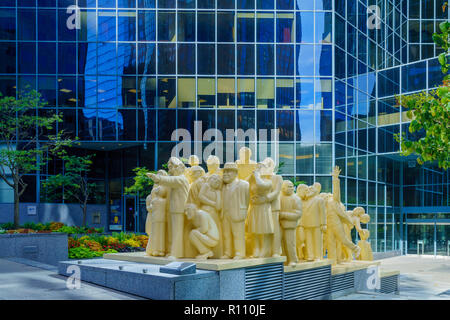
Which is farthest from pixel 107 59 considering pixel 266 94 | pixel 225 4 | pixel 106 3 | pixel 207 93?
pixel 266 94

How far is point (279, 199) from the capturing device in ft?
36.3

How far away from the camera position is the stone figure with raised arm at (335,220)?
519 inches

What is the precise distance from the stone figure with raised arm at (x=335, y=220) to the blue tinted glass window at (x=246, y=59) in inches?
643

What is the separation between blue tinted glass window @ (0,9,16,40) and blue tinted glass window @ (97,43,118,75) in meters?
5.35

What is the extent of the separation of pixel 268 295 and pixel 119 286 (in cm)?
299

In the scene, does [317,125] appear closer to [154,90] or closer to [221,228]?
[154,90]

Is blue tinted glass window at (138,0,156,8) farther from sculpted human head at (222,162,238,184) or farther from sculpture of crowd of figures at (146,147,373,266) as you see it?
sculpted human head at (222,162,238,184)

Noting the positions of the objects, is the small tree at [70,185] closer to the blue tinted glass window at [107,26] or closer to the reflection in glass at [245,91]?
the blue tinted glass window at [107,26]

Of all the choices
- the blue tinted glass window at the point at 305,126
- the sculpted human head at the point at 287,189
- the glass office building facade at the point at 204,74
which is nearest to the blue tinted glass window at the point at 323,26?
the glass office building facade at the point at 204,74

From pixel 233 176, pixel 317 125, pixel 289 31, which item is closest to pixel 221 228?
pixel 233 176

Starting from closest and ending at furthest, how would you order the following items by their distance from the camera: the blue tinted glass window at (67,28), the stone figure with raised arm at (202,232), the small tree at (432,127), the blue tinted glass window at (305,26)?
1. the small tree at (432,127)
2. the stone figure with raised arm at (202,232)
3. the blue tinted glass window at (305,26)
4. the blue tinted glass window at (67,28)

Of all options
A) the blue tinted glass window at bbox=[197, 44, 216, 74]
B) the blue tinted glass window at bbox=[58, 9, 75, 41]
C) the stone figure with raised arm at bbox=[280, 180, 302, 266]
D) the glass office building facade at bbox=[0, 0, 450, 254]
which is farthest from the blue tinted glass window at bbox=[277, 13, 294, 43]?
the stone figure with raised arm at bbox=[280, 180, 302, 266]

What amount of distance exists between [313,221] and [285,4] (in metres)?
19.6

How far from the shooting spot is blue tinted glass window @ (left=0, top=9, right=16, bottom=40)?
29.2 m
